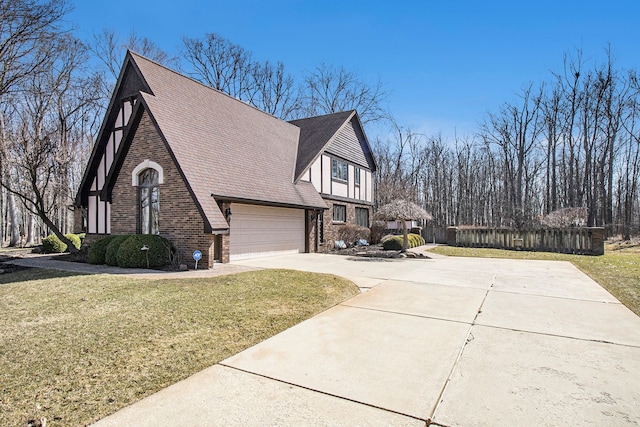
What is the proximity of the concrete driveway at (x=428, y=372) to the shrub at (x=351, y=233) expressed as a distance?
13.8 meters

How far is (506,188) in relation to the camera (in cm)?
3381

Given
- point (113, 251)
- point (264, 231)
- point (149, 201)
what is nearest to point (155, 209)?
point (149, 201)

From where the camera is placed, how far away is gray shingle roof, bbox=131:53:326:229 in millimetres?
11500

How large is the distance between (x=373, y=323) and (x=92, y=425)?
3650 mm

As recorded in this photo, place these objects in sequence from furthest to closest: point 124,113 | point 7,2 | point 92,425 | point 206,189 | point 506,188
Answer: point 506,188
point 124,113
point 7,2
point 206,189
point 92,425

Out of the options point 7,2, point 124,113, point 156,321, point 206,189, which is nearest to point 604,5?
point 206,189

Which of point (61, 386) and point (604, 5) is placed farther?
point (604, 5)

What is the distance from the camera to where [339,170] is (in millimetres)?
20812

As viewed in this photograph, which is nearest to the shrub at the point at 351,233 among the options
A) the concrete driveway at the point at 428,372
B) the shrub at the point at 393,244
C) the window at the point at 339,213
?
the window at the point at 339,213

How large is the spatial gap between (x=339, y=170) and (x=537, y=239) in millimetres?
11346

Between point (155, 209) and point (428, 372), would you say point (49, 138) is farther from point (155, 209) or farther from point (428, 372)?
point (428, 372)

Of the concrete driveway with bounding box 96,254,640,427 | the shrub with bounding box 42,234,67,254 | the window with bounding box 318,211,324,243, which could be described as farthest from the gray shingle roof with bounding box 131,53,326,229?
the shrub with bounding box 42,234,67,254

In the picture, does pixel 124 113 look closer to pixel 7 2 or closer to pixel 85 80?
pixel 7 2

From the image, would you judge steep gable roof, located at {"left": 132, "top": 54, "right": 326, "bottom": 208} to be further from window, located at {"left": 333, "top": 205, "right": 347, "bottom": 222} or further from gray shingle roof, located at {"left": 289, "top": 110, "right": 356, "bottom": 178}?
window, located at {"left": 333, "top": 205, "right": 347, "bottom": 222}
